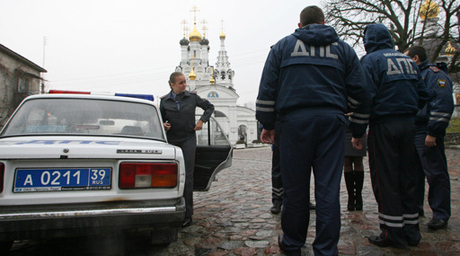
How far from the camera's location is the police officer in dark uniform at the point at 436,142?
10.7ft

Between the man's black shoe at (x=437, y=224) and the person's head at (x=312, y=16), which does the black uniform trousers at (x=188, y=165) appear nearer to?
the person's head at (x=312, y=16)

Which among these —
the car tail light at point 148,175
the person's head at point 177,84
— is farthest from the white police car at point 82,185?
the person's head at point 177,84

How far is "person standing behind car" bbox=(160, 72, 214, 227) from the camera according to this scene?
148 inches

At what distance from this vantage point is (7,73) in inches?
1262

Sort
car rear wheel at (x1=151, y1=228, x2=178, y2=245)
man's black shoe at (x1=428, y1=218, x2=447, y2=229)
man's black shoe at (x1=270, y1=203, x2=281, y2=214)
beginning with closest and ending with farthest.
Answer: car rear wheel at (x1=151, y1=228, x2=178, y2=245) → man's black shoe at (x1=428, y1=218, x2=447, y2=229) → man's black shoe at (x1=270, y1=203, x2=281, y2=214)

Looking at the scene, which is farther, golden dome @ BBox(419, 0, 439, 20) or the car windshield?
golden dome @ BBox(419, 0, 439, 20)

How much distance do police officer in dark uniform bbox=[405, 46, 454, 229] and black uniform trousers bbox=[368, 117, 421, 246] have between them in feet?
1.76

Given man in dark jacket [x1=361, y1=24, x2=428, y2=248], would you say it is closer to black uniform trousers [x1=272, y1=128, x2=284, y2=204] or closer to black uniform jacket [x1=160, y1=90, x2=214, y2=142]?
black uniform trousers [x1=272, y1=128, x2=284, y2=204]

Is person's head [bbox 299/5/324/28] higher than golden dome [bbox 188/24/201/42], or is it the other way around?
golden dome [bbox 188/24/201/42]

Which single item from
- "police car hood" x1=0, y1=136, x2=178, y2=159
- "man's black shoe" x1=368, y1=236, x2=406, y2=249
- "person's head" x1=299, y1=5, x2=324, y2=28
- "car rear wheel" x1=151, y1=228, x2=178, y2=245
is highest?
"person's head" x1=299, y1=5, x2=324, y2=28

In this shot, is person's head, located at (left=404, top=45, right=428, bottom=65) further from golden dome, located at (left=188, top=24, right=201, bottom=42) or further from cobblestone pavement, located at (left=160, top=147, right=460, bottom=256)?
golden dome, located at (left=188, top=24, right=201, bottom=42)

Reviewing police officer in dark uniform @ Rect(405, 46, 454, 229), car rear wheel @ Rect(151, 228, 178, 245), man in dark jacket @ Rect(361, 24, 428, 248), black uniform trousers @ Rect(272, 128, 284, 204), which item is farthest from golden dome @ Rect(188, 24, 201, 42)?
car rear wheel @ Rect(151, 228, 178, 245)

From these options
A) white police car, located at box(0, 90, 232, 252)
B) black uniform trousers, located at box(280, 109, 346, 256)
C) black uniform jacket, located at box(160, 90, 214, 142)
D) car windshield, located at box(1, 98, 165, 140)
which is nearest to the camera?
white police car, located at box(0, 90, 232, 252)

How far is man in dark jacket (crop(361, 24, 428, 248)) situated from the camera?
2.86 metres
